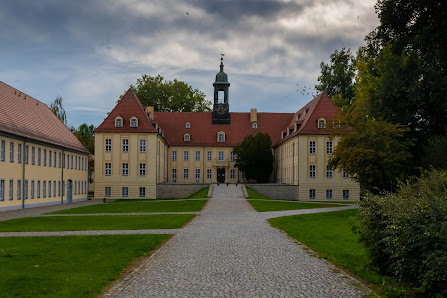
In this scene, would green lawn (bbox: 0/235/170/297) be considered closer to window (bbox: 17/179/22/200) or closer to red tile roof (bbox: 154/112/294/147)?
window (bbox: 17/179/22/200)

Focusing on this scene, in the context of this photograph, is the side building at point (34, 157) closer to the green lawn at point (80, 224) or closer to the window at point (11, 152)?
the window at point (11, 152)

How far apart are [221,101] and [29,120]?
1355 inches

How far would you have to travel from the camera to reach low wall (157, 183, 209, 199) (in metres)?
57.7

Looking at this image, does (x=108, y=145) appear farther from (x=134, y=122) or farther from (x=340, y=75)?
(x=340, y=75)

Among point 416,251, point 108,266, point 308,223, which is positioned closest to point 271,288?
point 416,251

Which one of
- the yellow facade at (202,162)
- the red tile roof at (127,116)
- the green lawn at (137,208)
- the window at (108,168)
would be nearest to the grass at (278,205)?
the green lawn at (137,208)

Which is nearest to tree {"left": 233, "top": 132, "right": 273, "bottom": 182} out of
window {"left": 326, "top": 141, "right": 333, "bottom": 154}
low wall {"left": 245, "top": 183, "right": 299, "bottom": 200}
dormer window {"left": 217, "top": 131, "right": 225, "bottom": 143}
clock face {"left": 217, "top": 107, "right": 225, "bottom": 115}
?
dormer window {"left": 217, "top": 131, "right": 225, "bottom": 143}

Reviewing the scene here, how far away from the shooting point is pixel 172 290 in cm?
909

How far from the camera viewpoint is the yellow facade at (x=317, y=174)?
56.2 meters

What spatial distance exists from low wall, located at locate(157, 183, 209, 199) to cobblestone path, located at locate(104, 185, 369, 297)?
130 feet

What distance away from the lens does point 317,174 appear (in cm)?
5675

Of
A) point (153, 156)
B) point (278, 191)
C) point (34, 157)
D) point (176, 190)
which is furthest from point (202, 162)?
point (34, 157)

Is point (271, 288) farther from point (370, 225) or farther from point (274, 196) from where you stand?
point (274, 196)

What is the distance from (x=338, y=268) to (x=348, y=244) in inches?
214
